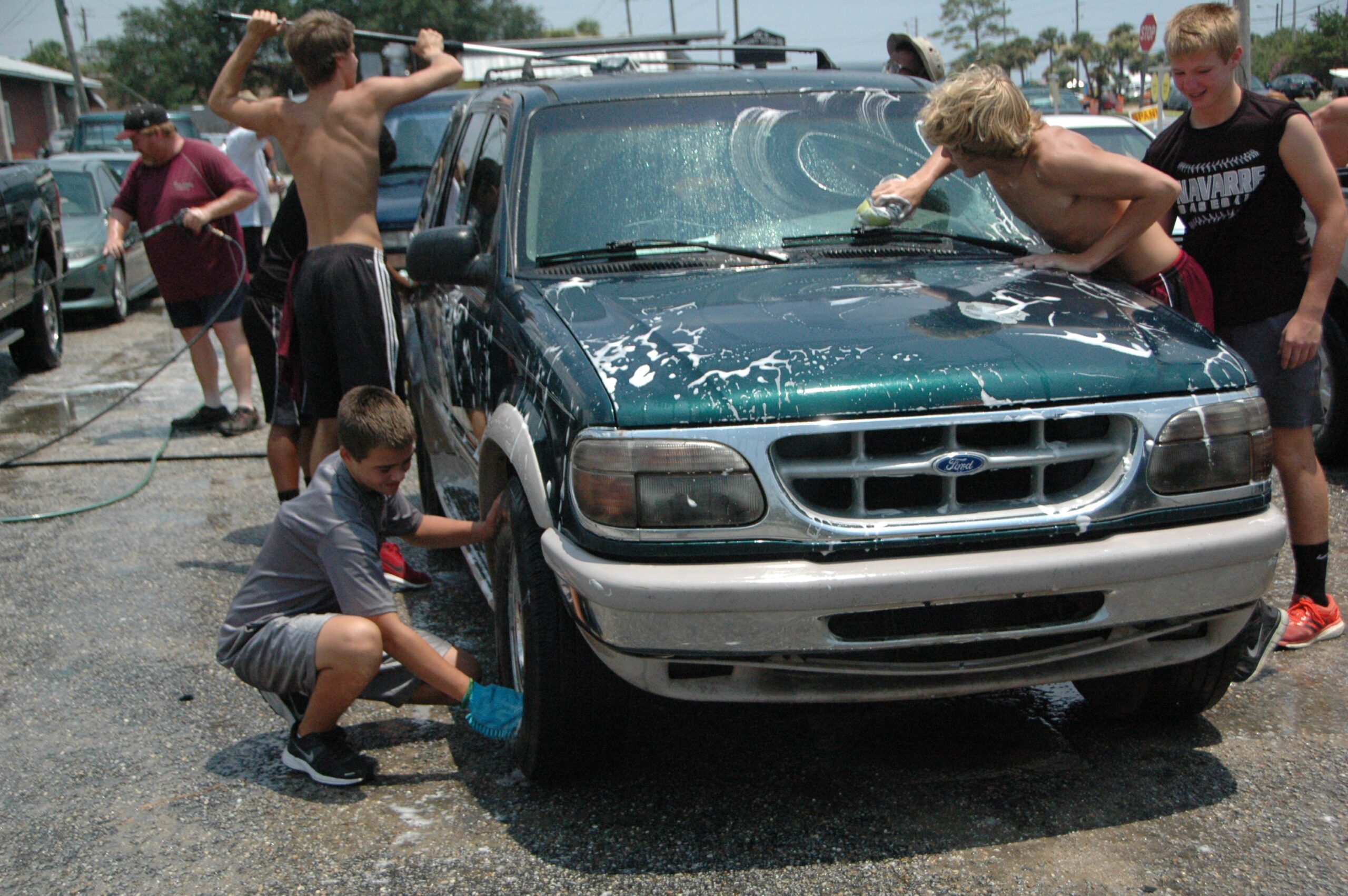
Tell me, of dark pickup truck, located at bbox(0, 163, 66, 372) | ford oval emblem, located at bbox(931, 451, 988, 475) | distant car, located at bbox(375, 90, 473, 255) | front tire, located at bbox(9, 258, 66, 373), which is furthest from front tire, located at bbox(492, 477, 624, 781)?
front tire, located at bbox(9, 258, 66, 373)

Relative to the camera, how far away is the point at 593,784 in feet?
10.8

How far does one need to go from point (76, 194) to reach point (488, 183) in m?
10.6

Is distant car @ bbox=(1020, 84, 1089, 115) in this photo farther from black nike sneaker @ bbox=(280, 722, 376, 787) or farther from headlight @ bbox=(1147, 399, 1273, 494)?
black nike sneaker @ bbox=(280, 722, 376, 787)

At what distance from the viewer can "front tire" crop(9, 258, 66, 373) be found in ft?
32.9

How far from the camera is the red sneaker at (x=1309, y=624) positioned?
13.2ft

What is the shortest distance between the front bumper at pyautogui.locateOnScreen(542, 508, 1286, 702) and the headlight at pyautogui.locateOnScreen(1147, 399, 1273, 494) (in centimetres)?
9

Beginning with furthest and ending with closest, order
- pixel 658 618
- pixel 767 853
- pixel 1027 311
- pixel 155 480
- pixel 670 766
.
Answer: pixel 155 480, pixel 670 766, pixel 1027 311, pixel 767 853, pixel 658 618

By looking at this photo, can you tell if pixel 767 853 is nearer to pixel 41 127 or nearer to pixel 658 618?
pixel 658 618

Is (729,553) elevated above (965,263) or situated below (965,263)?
below

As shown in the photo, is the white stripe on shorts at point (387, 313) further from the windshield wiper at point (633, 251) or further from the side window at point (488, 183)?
the windshield wiper at point (633, 251)

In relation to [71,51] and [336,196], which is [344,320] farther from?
[71,51]

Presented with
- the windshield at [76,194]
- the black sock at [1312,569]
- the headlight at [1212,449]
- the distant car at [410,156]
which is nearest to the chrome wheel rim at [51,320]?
the distant car at [410,156]

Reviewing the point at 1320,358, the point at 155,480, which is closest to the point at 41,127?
the point at 155,480

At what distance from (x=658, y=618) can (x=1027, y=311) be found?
1.19 meters
